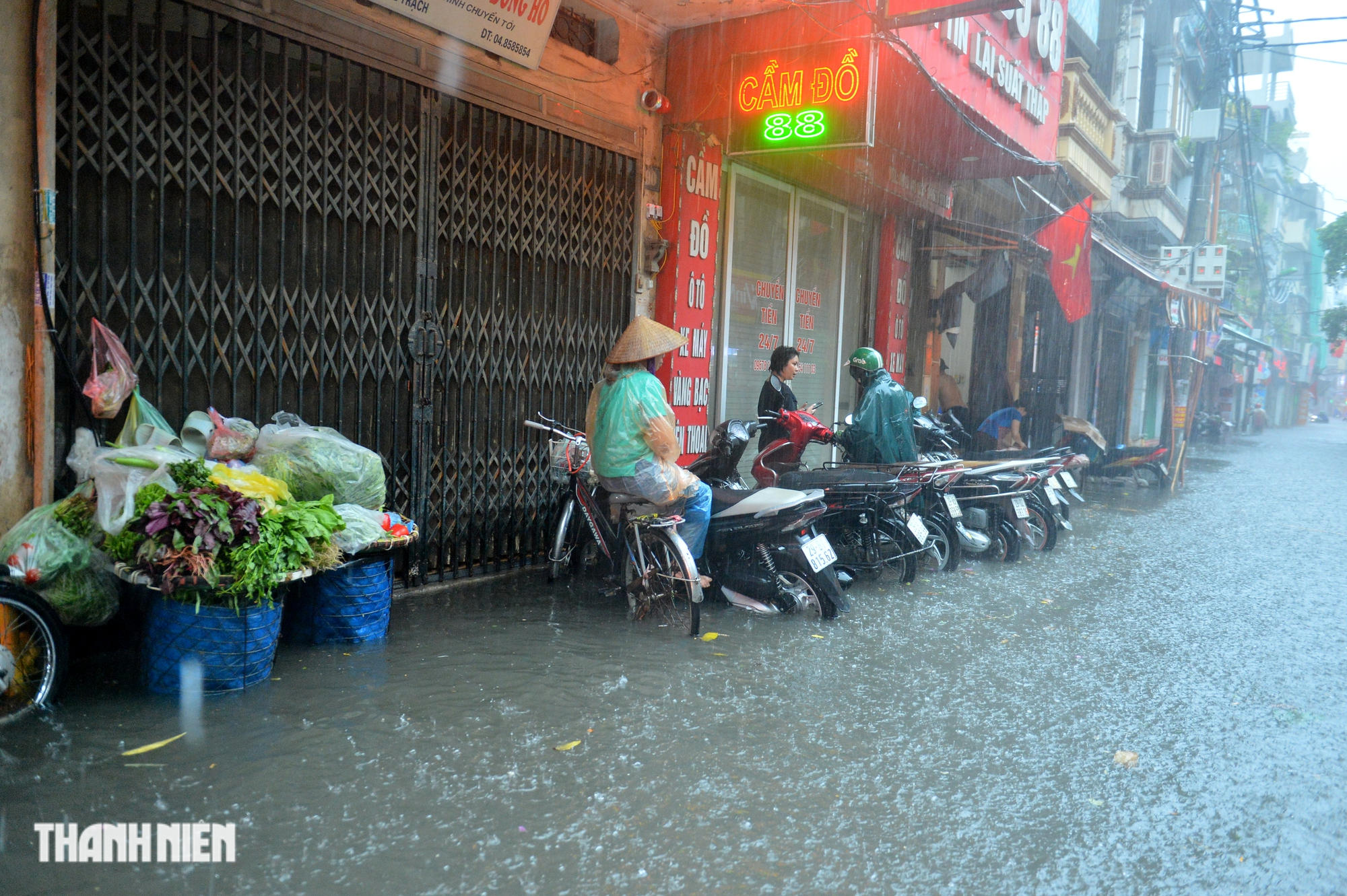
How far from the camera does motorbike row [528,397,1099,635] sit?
17.6 ft

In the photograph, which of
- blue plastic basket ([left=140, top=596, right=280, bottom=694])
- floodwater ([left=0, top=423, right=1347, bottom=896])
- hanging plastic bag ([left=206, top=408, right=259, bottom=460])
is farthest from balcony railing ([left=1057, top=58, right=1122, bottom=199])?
blue plastic basket ([left=140, top=596, right=280, bottom=694])

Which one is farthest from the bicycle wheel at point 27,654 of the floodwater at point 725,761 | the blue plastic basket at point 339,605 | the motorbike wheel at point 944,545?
the motorbike wheel at point 944,545

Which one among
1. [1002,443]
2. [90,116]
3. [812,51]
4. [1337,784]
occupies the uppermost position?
[812,51]

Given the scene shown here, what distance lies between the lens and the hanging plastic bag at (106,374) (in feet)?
13.0

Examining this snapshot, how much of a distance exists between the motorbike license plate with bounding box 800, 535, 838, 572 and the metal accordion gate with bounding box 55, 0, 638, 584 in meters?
2.15

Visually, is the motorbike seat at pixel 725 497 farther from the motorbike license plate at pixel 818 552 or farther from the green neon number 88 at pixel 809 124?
the green neon number 88 at pixel 809 124

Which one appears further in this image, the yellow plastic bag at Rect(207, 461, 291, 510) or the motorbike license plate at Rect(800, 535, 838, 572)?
the motorbike license plate at Rect(800, 535, 838, 572)

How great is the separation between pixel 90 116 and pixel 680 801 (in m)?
3.83

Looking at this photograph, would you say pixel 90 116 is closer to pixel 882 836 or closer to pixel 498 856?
pixel 498 856

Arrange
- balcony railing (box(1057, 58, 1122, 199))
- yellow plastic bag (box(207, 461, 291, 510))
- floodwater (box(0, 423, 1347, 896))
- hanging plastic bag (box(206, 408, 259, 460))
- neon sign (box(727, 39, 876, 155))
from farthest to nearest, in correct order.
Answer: balcony railing (box(1057, 58, 1122, 199)) < neon sign (box(727, 39, 876, 155)) < hanging plastic bag (box(206, 408, 259, 460)) < yellow plastic bag (box(207, 461, 291, 510)) < floodwater (box(0, 423, 1347, 896))

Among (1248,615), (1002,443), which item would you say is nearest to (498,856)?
(1248,615)

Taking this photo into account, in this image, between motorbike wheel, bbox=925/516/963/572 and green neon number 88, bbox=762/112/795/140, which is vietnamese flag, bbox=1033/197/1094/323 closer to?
motorbike wheel, bbox=925/516/963/572

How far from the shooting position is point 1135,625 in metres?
5.72

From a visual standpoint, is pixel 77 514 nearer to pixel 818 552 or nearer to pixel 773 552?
pixel 773 552
